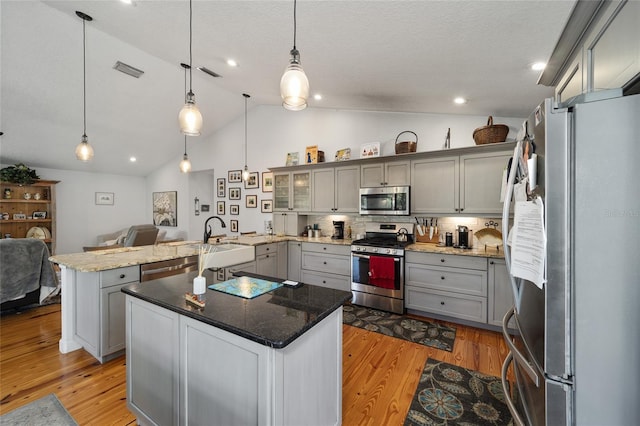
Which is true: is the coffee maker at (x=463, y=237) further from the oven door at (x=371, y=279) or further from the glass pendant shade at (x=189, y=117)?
the glass pendant shade at (x=189, y=117)

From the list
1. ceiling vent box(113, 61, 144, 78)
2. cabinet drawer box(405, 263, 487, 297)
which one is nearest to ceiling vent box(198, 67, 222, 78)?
ceiling vent box(113, 61, 144, 78)

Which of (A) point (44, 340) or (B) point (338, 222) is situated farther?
(B) point (338, 222)

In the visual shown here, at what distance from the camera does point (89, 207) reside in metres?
6.93

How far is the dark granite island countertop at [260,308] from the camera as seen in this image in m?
1.13

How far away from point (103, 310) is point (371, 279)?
294 centimetres

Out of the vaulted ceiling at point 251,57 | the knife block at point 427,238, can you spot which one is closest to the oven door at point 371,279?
the knife block at point 427,238

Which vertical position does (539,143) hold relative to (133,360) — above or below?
above

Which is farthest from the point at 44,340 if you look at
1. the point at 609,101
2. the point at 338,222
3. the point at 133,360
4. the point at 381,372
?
the point at 609,101

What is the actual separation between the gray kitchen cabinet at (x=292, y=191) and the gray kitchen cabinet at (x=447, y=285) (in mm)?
2090

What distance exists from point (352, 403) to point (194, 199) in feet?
21.6

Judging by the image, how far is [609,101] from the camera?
87cm

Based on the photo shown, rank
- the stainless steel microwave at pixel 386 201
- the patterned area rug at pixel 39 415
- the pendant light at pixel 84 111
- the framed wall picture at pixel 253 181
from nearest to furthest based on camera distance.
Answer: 1. the patterned area rug at pixel 39 415
2. the pendant light at pixel 84 111
3. the stainless steel microwave at pixel 386 201
4. the framed wall picture at pixel 253 181

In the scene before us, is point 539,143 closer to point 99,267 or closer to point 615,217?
point 615,217

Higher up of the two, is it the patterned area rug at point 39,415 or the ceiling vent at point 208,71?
the ceiling vent at point 208,71
